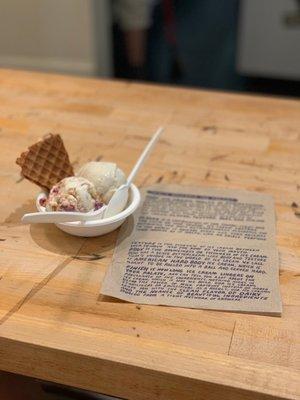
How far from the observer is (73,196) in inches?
32.9

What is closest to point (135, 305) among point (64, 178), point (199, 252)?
point (199, 252)

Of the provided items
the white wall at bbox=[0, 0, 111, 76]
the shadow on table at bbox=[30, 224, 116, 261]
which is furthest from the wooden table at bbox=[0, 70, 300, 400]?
the white wall at bbox=[0, 0, 111, 76]

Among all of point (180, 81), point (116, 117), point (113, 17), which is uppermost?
point (116, 117)

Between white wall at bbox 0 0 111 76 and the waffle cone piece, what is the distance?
2094 millimetres

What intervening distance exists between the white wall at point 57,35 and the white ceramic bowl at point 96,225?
2183mm

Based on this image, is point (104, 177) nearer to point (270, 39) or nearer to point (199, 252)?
point (199, 252)

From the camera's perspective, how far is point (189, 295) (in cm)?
77

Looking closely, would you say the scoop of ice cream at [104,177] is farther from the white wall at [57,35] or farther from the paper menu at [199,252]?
the white wall at [57,35]

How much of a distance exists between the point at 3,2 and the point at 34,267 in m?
→ 2.48

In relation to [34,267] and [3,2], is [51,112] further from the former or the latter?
[3,2]

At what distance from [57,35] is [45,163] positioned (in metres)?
2.23

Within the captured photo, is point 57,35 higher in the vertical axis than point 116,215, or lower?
lower

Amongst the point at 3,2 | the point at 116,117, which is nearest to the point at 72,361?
the point at 116,117

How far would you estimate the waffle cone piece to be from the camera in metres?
0.89
